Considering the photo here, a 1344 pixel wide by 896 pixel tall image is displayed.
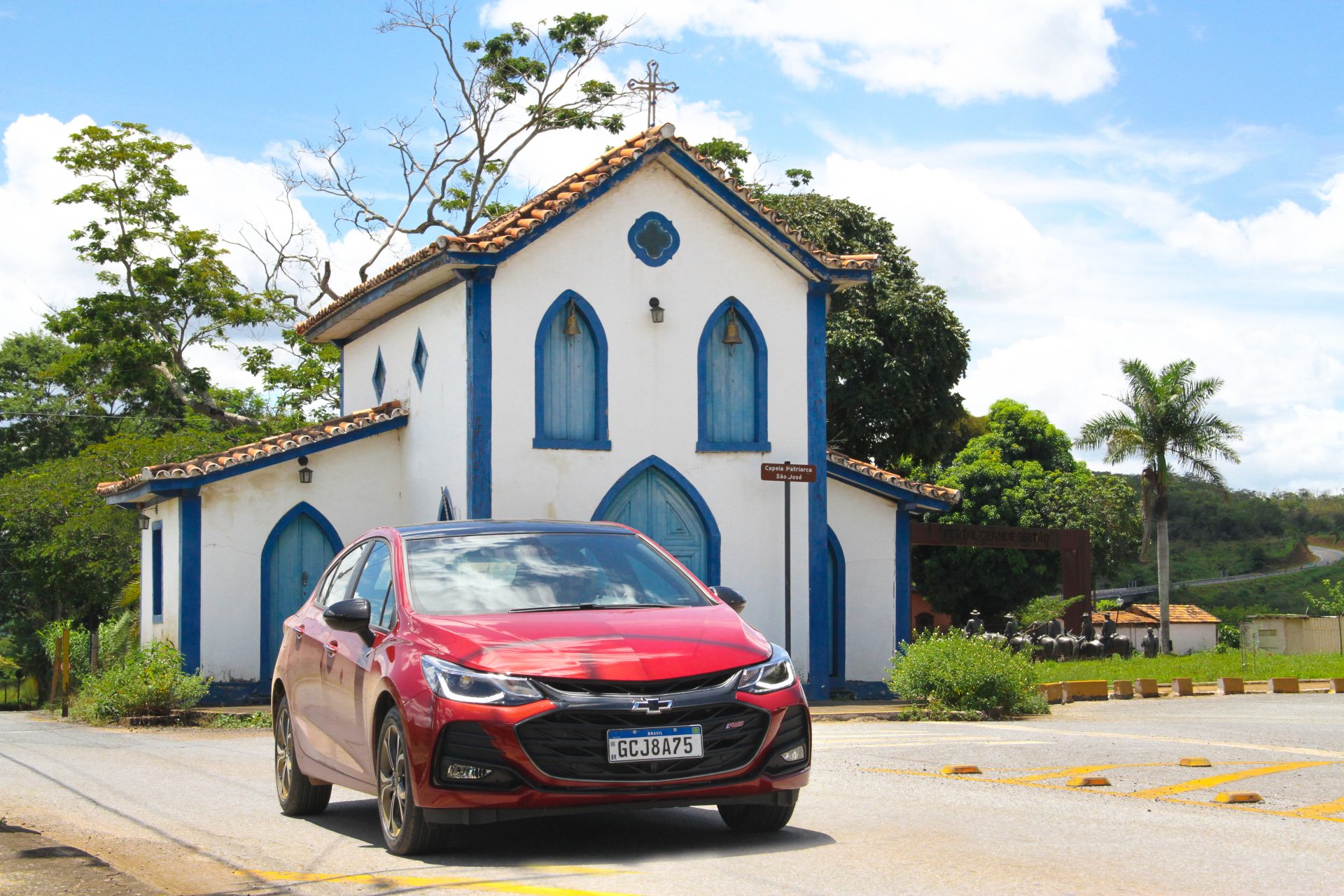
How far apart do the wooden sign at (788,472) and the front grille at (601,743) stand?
1378cm

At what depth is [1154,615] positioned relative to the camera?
2365 inches

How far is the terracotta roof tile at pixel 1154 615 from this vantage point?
5807 cm

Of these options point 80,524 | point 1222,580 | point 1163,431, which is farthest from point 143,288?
point 1222,580

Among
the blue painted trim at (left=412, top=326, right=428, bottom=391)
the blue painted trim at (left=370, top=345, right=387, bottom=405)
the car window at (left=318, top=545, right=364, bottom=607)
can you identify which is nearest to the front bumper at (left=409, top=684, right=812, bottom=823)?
the car window at (left=318, top=545, right=364, bottom=607)

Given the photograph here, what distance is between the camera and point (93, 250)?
3556 cm

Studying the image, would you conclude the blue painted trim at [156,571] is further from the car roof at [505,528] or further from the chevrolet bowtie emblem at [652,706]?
the chevrolet bowtie emblem at [652,706]

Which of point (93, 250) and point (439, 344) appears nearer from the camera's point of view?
point (439, 344)

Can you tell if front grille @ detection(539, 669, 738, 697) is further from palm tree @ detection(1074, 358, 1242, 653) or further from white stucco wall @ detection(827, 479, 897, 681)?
palm tree @ detection(1074, 358, 1242, 653)

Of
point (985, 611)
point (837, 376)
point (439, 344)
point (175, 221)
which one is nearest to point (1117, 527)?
point (985, 611)

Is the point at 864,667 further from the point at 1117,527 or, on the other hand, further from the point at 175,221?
the point at 1117,527

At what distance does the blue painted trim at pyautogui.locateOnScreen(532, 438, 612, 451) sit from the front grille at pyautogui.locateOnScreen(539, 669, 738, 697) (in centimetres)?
1329

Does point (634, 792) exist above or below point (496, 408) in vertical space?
below

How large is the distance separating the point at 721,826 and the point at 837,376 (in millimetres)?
30434

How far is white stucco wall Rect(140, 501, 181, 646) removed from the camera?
2112cm
